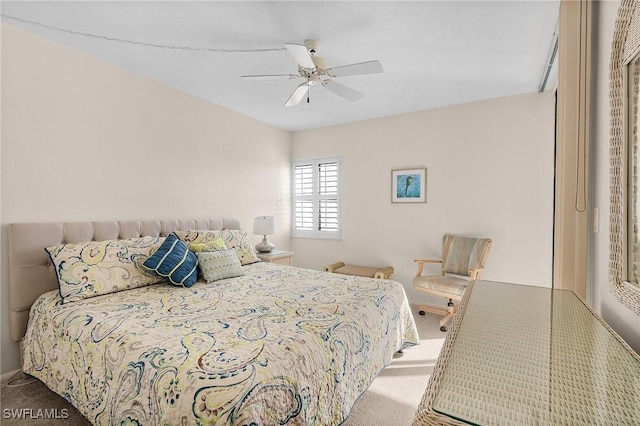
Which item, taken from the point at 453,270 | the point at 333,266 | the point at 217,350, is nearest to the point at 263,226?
the point at 333,266

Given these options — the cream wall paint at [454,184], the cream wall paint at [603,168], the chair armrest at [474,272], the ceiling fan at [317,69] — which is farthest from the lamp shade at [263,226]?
the cream wall paint at [603,168]

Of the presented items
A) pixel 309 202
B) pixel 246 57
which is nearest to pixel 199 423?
pixel 246 57

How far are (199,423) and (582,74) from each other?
2.22 metres

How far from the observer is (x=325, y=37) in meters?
2.28

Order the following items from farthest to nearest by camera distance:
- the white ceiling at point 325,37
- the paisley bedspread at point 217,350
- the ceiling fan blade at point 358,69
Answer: the ceiling fan blade at point 358,69 < the white ceiling at point 325,37 < the paisley bedspread at point 217,350

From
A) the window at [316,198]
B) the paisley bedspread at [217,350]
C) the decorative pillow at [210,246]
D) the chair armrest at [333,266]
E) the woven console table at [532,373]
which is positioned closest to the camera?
the woven console table at [532,373]

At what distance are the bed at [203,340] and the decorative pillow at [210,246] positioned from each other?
0.29m

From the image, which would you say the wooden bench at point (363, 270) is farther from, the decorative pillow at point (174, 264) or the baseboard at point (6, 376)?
the baseboard at point (6, 376)

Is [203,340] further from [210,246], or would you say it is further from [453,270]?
[453,270]

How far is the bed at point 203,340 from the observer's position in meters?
1.17

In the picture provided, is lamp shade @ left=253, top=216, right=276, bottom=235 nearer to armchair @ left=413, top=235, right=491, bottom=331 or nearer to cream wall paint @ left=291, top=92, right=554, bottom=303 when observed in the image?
cream wall paint @ left=291, top=92, right=554, bottom=303

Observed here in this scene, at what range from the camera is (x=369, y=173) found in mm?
4438

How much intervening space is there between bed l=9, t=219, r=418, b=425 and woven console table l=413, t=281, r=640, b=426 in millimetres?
759

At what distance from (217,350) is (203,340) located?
136mm
